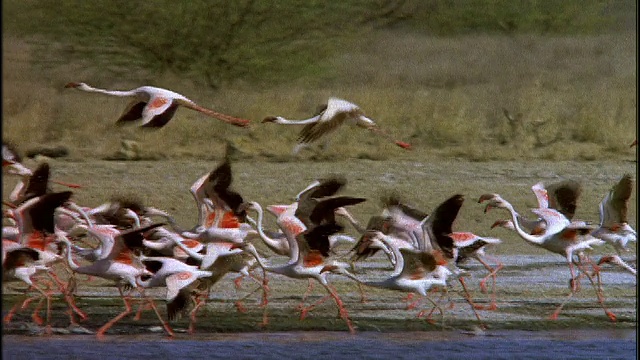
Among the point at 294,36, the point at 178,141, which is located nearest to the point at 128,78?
the point at 294,36

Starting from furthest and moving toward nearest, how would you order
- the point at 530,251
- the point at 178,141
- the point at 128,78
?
the point at 128,78 → the point at 178,141 → the point at 530,251

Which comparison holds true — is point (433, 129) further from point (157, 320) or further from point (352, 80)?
point (157, 320)

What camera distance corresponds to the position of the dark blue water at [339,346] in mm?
8234

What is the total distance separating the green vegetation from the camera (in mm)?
14578

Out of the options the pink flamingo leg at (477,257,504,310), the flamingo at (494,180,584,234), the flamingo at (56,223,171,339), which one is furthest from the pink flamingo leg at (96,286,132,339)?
the flamingo at (494,180,584,234)

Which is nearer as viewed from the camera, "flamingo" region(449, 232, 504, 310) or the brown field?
"flamingo" region(449, 232, 504, 310)

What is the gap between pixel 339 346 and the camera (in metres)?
8.44

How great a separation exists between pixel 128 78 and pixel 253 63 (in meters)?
1.57

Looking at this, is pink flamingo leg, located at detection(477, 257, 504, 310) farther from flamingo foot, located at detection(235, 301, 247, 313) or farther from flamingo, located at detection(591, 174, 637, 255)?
flamingo foot, located at detection(235, 301, 247, 313)

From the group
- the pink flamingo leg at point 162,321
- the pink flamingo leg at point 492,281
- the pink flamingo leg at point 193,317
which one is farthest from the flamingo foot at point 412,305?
the pink flamingo leg at point 162,321

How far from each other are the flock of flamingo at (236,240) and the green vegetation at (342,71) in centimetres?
399

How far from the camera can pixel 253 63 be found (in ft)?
60.8

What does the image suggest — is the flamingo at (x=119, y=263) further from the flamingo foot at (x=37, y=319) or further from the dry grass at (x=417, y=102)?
the dry grass at (x=417, y=102)

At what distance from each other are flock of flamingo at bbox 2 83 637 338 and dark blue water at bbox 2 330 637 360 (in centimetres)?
18
